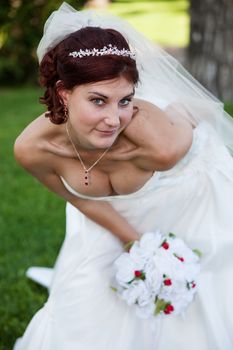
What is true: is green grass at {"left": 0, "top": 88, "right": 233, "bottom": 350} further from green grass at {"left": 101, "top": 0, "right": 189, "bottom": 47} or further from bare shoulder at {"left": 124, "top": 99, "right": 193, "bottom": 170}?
green grass at {"left": 101, "top": 0, "right": 189, "bottom": 47}

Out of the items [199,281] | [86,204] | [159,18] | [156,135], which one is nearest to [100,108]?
[156,135]

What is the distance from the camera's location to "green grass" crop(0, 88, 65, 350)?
14.6 feet

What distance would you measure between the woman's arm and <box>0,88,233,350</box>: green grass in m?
1.11

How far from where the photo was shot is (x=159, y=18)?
20.2 meters

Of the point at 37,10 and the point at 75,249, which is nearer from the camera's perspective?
the point at 75,249

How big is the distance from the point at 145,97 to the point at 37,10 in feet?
29.3

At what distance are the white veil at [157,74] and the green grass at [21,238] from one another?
170 centimetres

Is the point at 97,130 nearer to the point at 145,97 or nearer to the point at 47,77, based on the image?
the point at 47,77

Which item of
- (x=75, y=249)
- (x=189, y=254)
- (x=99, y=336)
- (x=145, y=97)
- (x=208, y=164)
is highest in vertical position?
(x=145, y=97)

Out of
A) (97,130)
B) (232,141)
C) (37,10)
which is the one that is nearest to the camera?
(97,130)

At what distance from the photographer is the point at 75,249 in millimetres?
3676

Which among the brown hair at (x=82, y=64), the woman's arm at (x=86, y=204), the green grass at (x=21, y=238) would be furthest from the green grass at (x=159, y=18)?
the brown hair at (x=82, y=64)

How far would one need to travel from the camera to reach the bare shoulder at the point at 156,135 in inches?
122

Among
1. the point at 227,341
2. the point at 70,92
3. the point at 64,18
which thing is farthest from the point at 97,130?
the point at 227,341
